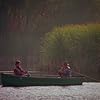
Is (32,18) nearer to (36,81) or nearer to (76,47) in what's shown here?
(76,47)

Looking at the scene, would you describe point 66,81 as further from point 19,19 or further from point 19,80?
point 19,19

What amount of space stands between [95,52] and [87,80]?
2.44m

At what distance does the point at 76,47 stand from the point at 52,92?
8837mm

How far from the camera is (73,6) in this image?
46.9m

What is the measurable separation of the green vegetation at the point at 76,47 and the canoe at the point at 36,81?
12.2ft

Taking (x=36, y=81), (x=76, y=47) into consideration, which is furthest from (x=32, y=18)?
(x=36, y=81)

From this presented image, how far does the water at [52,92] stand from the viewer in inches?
859

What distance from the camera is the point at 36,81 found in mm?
26312

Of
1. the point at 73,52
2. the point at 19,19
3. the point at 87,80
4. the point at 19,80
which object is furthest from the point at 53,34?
the point at 19,19

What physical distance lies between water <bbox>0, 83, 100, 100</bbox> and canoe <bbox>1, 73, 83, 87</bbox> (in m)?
0.38

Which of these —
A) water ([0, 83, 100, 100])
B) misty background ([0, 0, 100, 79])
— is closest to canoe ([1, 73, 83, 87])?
water ([0, 83, 100, 100])

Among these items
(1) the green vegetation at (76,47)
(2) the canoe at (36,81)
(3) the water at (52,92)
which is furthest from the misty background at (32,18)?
(3) the water at (52,92)

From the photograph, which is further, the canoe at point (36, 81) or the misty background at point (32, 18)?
the misty background at point (32, 18)

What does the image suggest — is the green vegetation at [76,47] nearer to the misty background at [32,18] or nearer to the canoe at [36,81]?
the canoe at [36,81]
